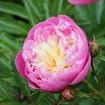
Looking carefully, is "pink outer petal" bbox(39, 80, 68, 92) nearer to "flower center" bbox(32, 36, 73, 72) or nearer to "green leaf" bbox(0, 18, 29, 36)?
"flower center" bbox(32, 36, 73, 72)

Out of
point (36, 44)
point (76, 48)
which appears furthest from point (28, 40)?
point (76, 48)

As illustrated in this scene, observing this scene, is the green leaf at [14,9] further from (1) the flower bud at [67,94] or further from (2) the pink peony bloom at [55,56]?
(1) the flower bud at [67,94]

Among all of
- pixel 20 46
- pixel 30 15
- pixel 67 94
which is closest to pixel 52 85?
pixel 67 94

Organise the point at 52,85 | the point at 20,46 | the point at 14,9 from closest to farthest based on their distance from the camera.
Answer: the point at 52,85 → the point at 20,46 → the point at 14,9

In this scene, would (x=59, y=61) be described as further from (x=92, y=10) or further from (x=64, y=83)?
(x=92, y=10)

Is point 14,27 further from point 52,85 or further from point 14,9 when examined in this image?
point 52,85

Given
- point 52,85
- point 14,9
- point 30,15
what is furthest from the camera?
point 14,9
